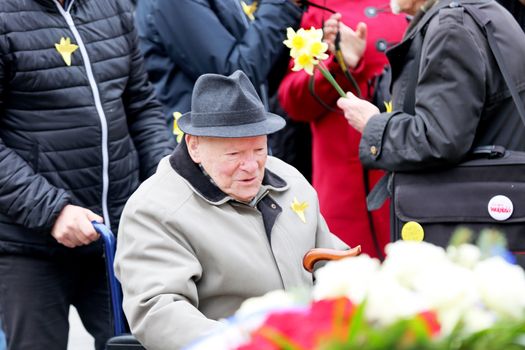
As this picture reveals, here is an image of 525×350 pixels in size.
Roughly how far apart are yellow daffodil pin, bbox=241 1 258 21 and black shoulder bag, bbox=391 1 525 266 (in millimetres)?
1157

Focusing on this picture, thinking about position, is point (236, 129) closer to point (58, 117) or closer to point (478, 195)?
point (58, 117)

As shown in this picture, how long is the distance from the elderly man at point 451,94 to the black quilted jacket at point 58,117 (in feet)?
3.05

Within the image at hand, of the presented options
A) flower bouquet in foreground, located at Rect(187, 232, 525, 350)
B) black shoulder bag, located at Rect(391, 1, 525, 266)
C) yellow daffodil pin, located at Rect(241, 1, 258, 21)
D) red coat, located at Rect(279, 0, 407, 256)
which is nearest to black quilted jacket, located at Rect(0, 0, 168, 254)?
yellow daffodil pin, located at Rect(241, 1, 258, 21)

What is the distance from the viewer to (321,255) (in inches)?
115

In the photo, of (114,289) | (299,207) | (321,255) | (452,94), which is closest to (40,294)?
Answer: (114,289)

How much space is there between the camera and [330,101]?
14.5ft

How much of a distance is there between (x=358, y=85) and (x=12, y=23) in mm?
1588

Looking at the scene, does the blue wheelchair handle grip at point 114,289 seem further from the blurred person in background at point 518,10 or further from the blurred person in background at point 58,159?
the blurred person in background at point 518,10

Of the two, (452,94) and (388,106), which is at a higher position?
(452,94)

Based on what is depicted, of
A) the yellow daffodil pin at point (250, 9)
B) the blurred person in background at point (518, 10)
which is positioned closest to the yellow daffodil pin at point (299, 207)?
the yellow daffodil pin at point (250, 9)

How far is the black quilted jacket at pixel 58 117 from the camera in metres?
3.43

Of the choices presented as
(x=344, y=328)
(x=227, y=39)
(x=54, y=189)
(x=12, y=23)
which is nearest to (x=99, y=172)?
(x=54, y=189)

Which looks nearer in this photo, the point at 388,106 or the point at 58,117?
the point at 58,117

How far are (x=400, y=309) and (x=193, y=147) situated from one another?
1.63 metres
